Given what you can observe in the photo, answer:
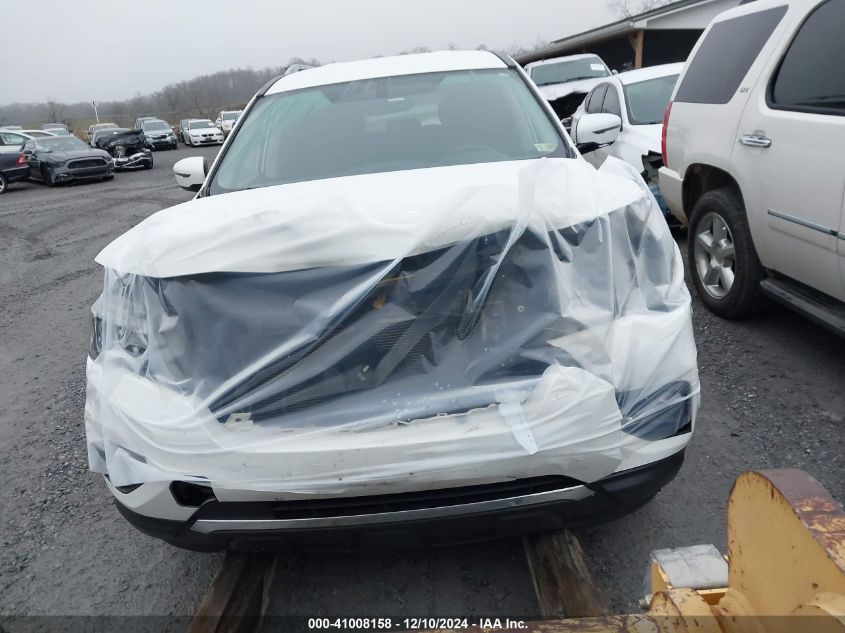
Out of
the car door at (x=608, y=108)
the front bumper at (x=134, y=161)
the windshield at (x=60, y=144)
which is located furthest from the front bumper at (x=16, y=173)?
the car door at (x=608, y=108)

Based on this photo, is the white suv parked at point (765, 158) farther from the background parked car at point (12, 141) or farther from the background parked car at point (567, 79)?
the background parked car at point (12, 141)

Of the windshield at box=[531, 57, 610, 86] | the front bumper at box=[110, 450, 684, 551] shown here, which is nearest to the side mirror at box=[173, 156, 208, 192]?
the front bumper at box=[110, 450, 684, 551]

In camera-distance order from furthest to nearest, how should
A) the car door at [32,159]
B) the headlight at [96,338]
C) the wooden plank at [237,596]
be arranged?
1. the car door at [32,159]
2. the headlight at [96,338]
3. the wooden plank at [237,596]

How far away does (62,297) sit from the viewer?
6.18 meters

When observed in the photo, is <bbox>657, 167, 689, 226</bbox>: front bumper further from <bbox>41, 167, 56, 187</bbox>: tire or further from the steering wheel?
<bbox>41, 167, 56, 187</bbox>: tire

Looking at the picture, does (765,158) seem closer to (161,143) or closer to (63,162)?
(63,162)

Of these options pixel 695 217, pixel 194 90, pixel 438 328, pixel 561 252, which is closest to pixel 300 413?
pixel 438 328

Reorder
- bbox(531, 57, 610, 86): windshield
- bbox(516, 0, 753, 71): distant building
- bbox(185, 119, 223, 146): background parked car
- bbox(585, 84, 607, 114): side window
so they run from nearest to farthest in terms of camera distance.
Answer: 1. bbox(585, 84, 607, 114): side window
2. bbox(531, 57, 610, 86): windshield
3. bbox(516, 0, 753, 71): distant building
4. bbox(185, 119, 223, 146): background parked car

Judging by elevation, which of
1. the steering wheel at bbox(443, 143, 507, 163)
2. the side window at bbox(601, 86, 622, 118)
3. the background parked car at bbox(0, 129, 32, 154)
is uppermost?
the steering wheel at bbox(443, 143, 507, 163)

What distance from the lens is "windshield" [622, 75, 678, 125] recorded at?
6632 millimetres

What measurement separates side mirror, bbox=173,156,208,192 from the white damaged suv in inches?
66.7

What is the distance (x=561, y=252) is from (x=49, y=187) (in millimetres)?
18510

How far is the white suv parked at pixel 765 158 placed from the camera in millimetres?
2920

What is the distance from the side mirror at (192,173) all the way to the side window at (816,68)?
318 centimetres
